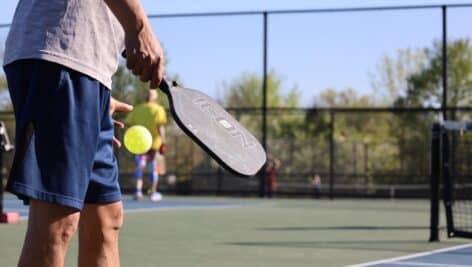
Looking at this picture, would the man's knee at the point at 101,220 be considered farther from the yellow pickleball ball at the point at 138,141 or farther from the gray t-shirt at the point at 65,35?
the yellow pickleball ball at the point at 138,141

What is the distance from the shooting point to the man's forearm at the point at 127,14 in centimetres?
280

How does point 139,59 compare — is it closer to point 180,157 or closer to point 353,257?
point 353,257

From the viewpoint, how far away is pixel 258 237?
792 centimetres

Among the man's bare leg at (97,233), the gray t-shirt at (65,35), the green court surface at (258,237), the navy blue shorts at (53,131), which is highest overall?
the gray t-shirt at (65,35)

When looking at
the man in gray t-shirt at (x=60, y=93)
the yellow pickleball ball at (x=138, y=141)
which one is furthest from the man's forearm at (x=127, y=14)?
the yellow pickleball ball at (x=138, y=141)

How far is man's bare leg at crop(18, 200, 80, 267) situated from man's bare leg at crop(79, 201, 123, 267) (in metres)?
0.47

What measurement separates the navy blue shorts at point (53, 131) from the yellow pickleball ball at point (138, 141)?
20.8ft

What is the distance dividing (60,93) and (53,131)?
110 millimetres

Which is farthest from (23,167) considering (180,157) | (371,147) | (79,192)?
(371,147)

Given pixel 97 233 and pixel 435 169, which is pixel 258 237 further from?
pixel 97 233

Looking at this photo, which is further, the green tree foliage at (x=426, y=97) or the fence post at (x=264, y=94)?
the green tree foliage at (x=426, y=97)

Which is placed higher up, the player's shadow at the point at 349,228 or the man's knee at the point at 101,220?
the man's knee at the point at 101,220

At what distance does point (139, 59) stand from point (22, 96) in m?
0.37

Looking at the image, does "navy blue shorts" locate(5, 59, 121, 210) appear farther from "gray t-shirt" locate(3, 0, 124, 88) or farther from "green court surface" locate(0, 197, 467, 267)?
"green court surface" locate(0, 197, 467, 267)
